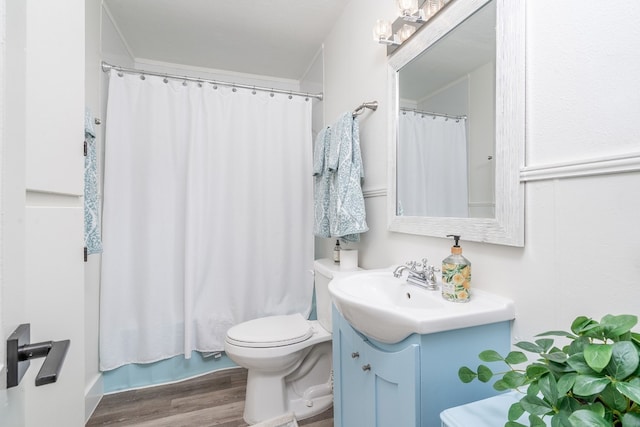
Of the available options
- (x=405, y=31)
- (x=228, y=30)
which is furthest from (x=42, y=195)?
Answer: (x=228, y=30)

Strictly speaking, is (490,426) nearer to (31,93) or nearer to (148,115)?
(31,93)

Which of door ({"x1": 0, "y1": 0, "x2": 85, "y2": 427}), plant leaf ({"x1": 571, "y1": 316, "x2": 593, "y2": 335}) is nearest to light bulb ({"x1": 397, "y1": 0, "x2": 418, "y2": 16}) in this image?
door ({"x1": 0, "y1": 0, "x2": 85, "y2": 427})

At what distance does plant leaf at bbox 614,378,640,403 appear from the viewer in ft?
1.15

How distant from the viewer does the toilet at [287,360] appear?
1463 mm

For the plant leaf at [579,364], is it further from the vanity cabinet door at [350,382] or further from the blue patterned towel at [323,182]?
the blue patterned towel at [323,182]

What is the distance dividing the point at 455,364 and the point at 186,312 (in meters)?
1.69

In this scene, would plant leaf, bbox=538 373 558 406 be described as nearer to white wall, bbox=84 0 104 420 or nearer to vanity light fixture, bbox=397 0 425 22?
vanity light fixture, bbox=397 0 425 22

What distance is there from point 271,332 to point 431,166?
Answer: 1.17 meters

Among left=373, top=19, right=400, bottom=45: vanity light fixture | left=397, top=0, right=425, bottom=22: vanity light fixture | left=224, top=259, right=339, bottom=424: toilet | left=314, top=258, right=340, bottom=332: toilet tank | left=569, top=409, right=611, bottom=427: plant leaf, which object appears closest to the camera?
left=569, top=409, right=611, bottom=427: plant leaf

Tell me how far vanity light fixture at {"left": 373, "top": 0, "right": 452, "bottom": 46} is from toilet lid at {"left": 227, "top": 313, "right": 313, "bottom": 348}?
4.92ft

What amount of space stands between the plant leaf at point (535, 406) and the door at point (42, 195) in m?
0.74

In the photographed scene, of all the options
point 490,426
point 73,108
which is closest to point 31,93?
point 73,108

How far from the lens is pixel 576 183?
66cm

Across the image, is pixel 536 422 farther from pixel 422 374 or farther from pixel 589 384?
pixel 422 374
